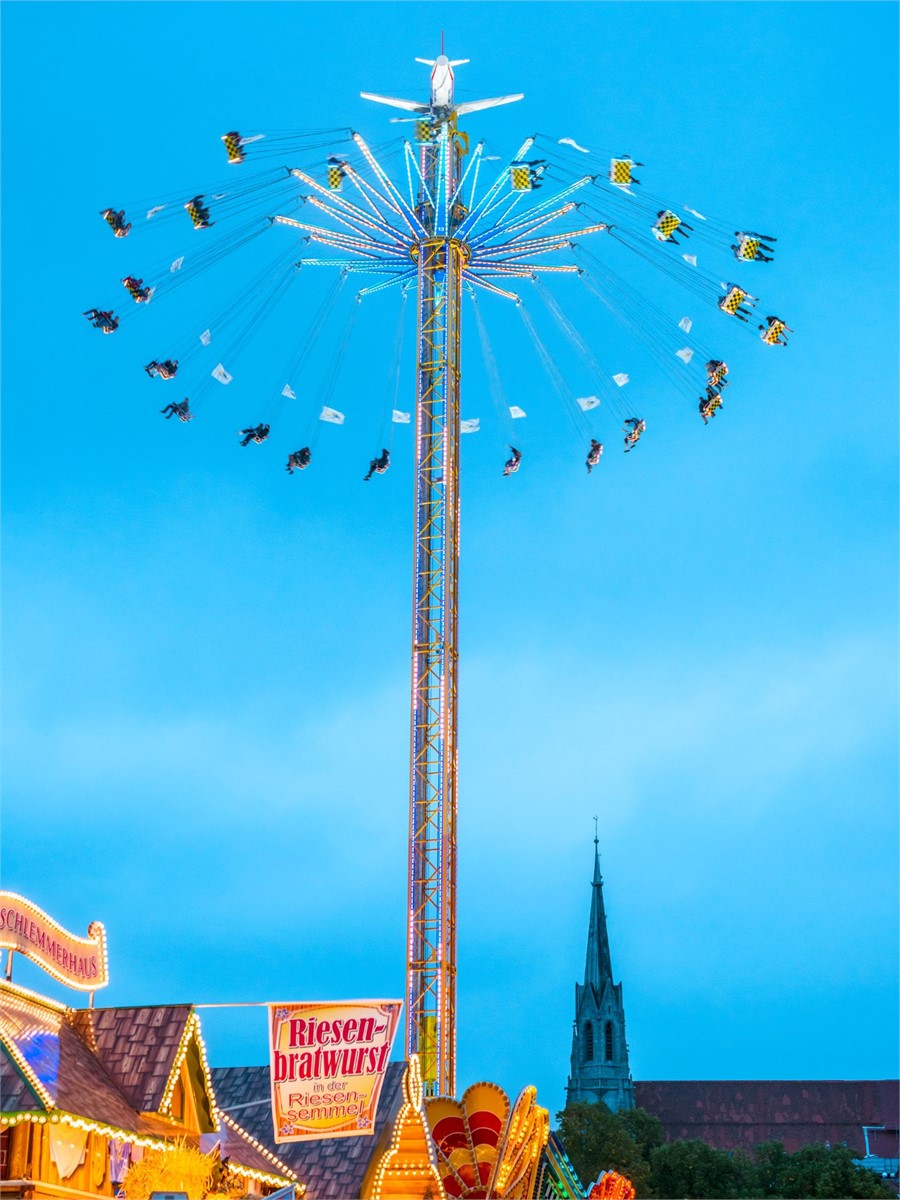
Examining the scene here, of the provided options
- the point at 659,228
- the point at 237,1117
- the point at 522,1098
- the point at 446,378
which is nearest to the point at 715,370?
the point at 659,228

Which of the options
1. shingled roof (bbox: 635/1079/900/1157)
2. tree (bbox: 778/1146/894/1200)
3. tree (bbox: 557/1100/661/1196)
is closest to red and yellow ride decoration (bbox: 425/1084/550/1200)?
tree (bbox: 557/1100/661/1196)

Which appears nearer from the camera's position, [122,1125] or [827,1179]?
[122,1125]

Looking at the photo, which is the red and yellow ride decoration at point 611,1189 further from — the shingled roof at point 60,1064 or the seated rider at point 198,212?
the seated rider at point 198,212

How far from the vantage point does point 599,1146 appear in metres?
78.1

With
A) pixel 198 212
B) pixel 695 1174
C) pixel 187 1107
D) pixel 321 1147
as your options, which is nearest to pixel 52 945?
pixel 187 1107

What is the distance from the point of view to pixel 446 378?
38.8 meters

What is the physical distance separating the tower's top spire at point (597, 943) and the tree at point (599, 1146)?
211ft

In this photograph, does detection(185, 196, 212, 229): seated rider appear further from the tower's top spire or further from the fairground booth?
the tower's top spire

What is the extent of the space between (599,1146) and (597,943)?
6919 centimetres

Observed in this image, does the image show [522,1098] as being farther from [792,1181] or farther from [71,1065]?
[792,1181]

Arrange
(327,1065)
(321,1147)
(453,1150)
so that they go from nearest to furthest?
(327,1065), (453,1150), (321,1147)

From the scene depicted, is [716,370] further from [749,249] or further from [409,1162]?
[409,1162]

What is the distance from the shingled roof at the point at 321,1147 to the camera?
33406mm

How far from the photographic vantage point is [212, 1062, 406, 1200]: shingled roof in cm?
3341
